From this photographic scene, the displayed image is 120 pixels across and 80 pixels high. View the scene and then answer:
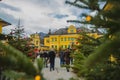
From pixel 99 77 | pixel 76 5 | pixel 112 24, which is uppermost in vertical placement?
pixel 76 5

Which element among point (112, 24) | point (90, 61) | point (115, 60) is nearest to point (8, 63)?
point (90, 61)

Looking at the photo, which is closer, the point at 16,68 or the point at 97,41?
the point at 16,68

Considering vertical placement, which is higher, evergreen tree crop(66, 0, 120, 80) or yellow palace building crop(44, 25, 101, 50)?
yellow palace building crop(44, 25, 101, 50)

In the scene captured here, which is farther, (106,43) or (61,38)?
(61,38)

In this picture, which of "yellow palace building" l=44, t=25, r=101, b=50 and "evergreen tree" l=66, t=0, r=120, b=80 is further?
"yellow palace building" l=44, t=25, r=101, b=50

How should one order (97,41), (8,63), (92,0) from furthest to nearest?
(97,41), (92,0), (8,63)

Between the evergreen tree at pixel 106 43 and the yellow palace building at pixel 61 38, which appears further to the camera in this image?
the yellow palace building at pixel 61 38

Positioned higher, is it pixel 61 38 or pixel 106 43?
pixel 61 38

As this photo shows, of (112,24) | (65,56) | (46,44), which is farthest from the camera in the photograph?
(46,44)

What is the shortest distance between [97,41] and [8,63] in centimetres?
252

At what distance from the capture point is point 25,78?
5.89 feet

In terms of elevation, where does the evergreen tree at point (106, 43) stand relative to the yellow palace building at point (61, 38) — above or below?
below

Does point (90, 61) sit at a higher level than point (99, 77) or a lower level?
higher

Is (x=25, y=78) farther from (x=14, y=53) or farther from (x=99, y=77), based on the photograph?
(x=99, y=77)
